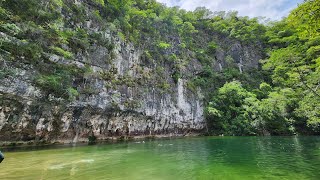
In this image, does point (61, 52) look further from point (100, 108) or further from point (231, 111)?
point (231, 111)

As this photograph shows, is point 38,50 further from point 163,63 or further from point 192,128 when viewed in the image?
point 192,128

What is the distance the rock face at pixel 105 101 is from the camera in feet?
47.5

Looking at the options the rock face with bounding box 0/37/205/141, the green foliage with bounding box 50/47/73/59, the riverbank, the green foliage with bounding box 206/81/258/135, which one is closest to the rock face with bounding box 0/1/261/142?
the rock face with bounding box 0/37/205/141

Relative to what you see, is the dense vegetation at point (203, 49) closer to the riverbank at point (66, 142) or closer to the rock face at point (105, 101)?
the rock face at point (105, 101)

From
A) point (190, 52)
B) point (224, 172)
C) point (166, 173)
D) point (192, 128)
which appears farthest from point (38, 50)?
point (190, 52)

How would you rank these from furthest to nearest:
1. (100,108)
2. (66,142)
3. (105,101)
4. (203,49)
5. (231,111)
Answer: (203,49) < (231,111) < (105,101) < (100,108) < (66,142)

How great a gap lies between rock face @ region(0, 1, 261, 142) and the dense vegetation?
0.54 metres

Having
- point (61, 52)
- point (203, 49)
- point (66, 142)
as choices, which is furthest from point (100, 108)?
point (203, 49)

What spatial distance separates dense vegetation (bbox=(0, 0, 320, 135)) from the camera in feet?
39.3

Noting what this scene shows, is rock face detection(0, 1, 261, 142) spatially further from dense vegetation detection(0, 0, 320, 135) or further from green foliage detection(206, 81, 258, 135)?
green foliage detection(206, 81, 258, 135)

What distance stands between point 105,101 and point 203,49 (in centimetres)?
2458

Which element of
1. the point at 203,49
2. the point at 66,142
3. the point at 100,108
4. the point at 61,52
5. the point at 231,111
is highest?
the point at 203,49

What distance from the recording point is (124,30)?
25375mm

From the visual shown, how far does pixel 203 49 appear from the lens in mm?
39406
